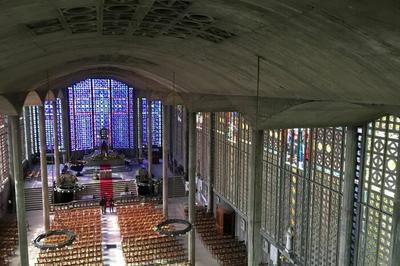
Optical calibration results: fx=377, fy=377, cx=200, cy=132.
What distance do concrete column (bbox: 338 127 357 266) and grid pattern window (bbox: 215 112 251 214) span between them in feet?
25.8

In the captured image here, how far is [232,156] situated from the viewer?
22797 mm

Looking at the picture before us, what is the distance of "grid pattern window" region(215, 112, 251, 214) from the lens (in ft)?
69.3

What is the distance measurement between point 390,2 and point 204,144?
2396cm

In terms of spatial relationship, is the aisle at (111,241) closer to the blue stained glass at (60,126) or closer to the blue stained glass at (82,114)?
the blue stained glass at (60,126)

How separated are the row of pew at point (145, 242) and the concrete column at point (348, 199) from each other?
879 cm

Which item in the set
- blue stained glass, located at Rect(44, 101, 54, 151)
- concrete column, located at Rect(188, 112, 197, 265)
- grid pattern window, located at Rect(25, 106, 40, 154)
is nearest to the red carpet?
grid pattern window, located at Rect(25, 106, 40, 154)

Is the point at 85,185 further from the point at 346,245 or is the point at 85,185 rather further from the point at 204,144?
the point at 346,245

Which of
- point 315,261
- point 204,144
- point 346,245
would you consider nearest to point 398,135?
point 346,245

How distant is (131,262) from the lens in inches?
743

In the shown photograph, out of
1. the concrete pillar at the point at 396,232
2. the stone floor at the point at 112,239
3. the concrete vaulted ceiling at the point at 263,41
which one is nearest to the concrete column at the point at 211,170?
the stone floor at the point at 112,239

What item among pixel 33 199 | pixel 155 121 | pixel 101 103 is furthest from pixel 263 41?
pixel 101 103

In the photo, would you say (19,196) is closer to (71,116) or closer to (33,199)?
(33,199)

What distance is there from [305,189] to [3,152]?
2190 cm

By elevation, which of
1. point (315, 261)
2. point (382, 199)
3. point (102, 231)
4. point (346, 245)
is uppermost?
point (382, 199)
